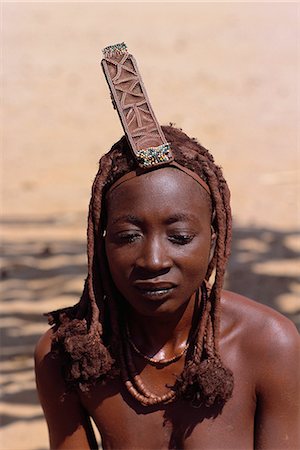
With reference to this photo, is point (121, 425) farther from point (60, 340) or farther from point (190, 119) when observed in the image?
point (190, 119)

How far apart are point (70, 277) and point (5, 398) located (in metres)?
1.81

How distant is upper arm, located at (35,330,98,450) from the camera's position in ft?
10.2

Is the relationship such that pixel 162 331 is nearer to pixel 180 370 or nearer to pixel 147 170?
pixel 180 370

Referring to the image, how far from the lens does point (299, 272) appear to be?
728 centimetres

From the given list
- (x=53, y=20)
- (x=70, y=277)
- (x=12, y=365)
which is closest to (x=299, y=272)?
(x=70, y=277)

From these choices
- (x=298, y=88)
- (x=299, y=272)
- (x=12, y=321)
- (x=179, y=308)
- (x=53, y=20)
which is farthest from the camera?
(x=53, y=20)

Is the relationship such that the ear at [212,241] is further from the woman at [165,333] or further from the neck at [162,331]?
the neck at [162,331]

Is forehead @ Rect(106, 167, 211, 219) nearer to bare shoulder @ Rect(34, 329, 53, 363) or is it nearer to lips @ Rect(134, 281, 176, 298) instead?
lips @ Rect(134, 281, 176, 298)

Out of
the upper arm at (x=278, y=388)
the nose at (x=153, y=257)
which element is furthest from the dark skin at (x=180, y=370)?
the nose at (x=153, y=257)

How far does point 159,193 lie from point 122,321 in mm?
529

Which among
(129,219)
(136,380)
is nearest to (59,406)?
(136,380)

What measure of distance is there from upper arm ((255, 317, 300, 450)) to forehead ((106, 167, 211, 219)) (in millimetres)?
491

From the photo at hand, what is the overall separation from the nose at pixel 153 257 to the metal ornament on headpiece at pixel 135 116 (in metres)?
0.20

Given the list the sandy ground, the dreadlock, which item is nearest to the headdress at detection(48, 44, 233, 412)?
the dreadlock
